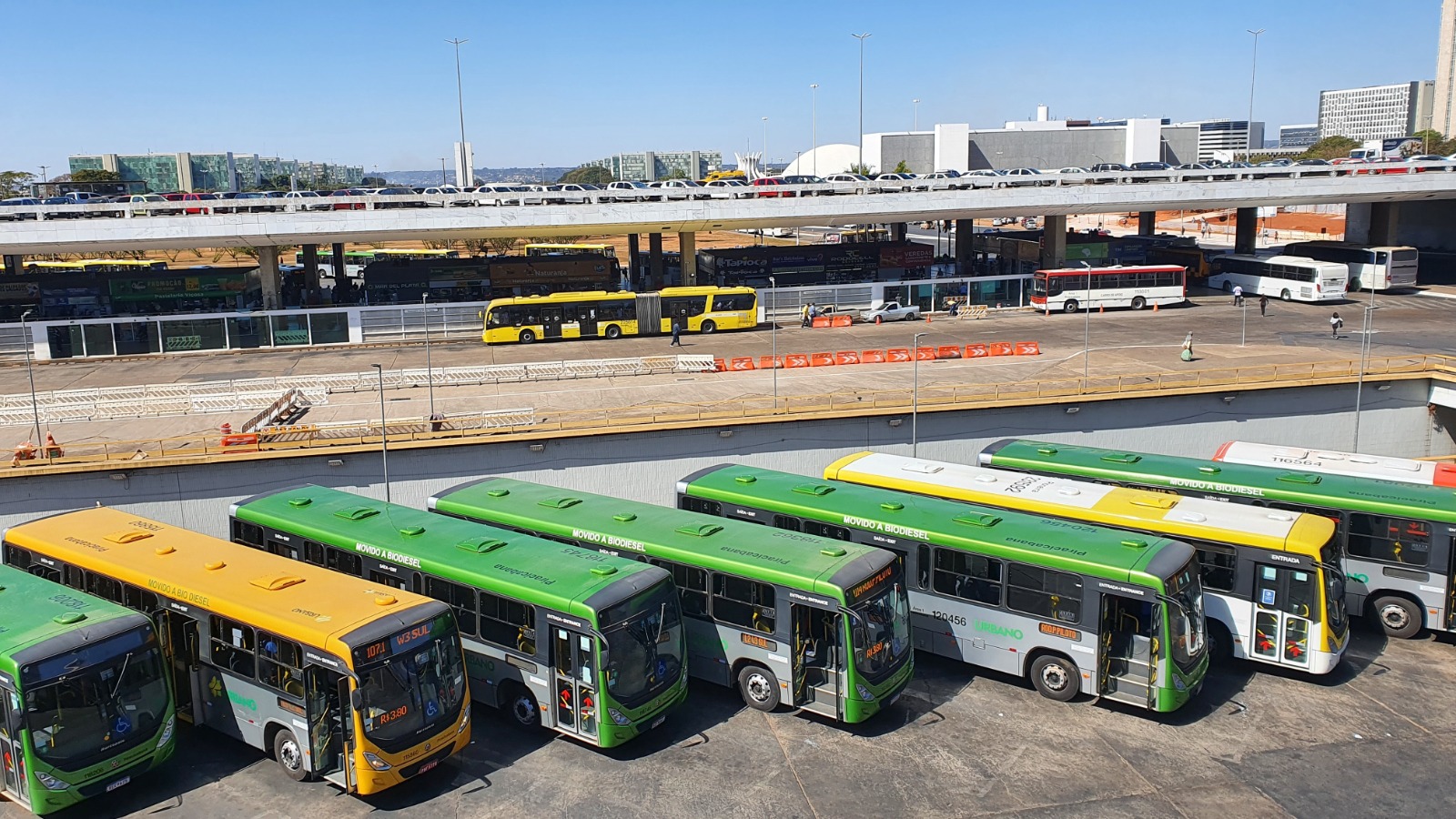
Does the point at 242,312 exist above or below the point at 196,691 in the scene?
above

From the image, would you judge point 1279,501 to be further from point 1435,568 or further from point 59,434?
point 59,434

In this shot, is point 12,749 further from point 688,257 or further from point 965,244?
point 965,244

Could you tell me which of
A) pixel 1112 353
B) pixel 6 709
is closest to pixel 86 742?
pixel 6 709

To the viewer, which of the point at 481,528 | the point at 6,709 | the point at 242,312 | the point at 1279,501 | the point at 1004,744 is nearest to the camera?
the point at 6,709

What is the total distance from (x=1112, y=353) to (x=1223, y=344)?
17.9 ft

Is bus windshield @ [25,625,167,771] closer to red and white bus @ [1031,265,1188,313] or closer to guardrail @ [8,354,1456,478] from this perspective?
guardrail @ [8,354,1456,478]

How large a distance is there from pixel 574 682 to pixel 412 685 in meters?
2.45

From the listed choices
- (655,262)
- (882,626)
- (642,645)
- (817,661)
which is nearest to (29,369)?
(642,645)

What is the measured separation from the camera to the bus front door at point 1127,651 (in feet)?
55.1

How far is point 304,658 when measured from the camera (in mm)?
14664

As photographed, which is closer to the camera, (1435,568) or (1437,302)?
(1435,568)

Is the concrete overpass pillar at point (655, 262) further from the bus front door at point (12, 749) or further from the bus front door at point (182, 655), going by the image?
the bus front door at point (12, 749)

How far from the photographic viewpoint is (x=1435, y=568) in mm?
19906

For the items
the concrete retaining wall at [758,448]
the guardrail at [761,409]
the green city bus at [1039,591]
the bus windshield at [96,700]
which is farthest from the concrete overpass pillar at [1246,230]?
the bus windshield at [96,700]
